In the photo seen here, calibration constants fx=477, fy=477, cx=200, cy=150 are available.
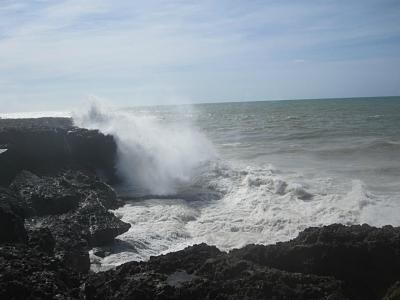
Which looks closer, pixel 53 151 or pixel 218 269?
pixel 218 269

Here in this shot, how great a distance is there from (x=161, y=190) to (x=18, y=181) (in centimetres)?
492

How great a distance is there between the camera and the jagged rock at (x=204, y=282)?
4.98 m

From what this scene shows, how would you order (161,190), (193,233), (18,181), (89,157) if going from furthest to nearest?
(89,157) → (161,190) → (18,181) → (193,233)

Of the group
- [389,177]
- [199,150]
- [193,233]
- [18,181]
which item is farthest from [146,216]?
[199,150]

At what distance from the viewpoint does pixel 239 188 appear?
14977 mm

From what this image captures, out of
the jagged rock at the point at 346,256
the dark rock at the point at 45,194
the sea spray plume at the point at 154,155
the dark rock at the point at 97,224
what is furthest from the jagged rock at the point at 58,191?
the jagged rock at the point at 346,256

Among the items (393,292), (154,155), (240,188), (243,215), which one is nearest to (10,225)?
(393,292)

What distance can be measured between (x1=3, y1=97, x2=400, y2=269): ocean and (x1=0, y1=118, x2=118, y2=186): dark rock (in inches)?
34.3

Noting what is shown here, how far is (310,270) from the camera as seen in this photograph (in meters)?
5.73

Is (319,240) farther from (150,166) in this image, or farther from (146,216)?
(150,166)

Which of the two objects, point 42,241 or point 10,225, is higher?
point 10,225

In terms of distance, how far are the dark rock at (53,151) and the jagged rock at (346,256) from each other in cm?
789

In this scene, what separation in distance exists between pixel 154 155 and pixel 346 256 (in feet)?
45.6

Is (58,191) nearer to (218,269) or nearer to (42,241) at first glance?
(42,241)
